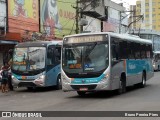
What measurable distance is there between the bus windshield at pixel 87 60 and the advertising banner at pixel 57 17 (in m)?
18.4

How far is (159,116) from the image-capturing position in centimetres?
1151

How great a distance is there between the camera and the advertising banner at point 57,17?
36319 mm

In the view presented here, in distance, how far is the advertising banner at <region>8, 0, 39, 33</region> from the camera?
101 ft

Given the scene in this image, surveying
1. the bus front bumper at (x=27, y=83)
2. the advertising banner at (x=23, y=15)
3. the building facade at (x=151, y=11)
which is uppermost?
the building facade at (x=151, y=11)

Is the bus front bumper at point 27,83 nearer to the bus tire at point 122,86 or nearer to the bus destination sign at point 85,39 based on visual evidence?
the bus destination sign at point 85,39

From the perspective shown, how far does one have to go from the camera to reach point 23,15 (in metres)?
32.6

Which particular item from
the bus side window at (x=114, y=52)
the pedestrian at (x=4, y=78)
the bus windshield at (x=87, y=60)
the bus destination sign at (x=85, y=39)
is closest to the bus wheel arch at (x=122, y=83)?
the bus side window at (x=114, y=52)

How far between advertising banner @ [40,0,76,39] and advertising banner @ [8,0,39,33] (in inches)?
49.3

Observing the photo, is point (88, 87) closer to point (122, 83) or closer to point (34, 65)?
point (122, 83)

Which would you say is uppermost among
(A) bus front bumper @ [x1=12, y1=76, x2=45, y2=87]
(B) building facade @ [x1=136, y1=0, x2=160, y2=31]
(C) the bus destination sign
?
(B) building facade @ [x1=136, y1=0, x2=160, y2=31]

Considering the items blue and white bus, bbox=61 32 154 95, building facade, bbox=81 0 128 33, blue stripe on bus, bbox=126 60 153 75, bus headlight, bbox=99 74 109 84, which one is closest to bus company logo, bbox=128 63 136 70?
blue stripe on bus, bbox=126 60 153 75

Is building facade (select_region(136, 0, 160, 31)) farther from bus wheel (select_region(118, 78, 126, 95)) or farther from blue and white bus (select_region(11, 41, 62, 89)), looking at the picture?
bus wheel (select_region(118, 78, 126, 95))

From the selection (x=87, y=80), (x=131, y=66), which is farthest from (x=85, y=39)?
(x=131, y=66)

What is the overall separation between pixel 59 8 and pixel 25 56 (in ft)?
58.1
